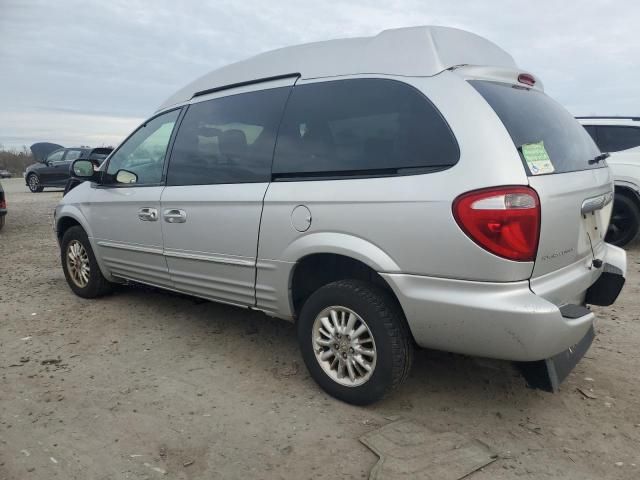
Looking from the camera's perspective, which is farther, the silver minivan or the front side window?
the front side window

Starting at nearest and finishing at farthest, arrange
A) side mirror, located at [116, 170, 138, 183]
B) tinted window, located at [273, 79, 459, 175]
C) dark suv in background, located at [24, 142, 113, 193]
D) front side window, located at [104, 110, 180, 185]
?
tinted window, located at [273, 79, 459, 175] < front side window, located at [104, 110, 180, 185] < side mirror, located at [116, 170, 138, 183] < dark suv in background, located at [24, 142, 113, 193]

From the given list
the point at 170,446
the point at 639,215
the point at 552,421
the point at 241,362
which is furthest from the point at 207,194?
the point at 639,215

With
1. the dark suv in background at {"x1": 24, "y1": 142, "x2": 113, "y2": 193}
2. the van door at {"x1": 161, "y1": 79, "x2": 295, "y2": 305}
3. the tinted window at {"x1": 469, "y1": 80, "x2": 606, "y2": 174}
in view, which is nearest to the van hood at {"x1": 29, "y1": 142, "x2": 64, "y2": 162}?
the dark suv in background at {"x1": 24, "y1": 142, "x2": 113, "y2": 193}

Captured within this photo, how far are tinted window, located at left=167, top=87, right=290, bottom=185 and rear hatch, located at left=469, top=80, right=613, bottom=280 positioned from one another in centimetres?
127

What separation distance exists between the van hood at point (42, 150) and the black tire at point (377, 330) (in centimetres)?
1935

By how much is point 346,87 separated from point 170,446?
210 centimetres

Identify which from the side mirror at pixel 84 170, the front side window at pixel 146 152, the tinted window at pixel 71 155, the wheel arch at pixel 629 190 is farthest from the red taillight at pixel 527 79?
the tinted window at pixel 71 155

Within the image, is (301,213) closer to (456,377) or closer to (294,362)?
(294,362)

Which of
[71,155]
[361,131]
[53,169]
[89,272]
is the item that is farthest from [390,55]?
[53,169]

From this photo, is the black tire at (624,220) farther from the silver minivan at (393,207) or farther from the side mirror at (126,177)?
the side mirror at (126,177)

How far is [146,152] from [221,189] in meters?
1.17

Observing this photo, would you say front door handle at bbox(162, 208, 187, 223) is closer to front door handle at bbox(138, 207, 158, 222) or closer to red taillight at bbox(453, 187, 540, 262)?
front door handle at bbox(138, 207, 158, 222)

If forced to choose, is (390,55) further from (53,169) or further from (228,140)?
(53,169)

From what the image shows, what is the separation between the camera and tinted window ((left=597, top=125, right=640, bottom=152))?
6855 mm
